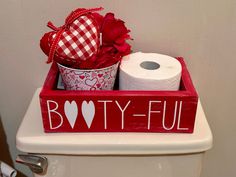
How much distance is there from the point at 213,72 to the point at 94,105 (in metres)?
0.33

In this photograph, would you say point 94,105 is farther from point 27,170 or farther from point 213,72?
point 27,170

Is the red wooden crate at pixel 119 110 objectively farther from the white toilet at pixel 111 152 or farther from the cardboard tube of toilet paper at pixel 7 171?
the cardboard tube of toilet paper at pixel 7 171

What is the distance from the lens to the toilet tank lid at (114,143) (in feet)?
1.85

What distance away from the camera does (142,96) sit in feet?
1.76

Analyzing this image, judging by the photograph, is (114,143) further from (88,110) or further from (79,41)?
(79,41)

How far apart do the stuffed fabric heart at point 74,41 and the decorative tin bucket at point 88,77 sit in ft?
0.06

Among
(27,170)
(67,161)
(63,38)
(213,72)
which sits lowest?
(27,170)

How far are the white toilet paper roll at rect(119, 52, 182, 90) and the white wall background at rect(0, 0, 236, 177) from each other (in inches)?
3.1

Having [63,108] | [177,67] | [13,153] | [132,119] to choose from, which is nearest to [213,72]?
[177,67]

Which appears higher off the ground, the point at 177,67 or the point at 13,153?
the point at 177,67

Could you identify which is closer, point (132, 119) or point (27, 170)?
point (132, 119)

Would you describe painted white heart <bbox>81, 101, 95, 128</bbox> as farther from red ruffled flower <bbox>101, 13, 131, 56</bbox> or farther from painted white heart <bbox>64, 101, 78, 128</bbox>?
red ruffled flower <bbox>101, 13, 131, 56</bbox>

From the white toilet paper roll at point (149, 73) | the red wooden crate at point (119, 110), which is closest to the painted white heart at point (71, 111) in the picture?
the red wooden crate at point (119, 110)

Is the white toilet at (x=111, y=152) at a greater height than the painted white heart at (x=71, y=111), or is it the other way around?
the painted white heart at (x=71, y=111)
